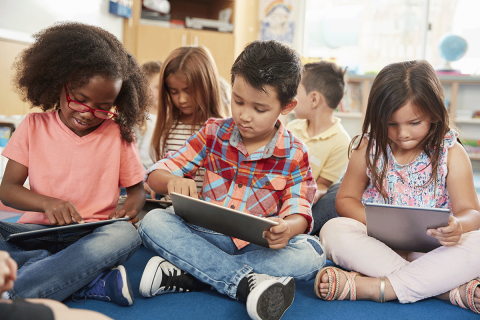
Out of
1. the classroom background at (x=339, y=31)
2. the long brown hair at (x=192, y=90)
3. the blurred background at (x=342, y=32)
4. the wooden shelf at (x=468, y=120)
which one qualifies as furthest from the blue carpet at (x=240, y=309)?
the wooden shelf at (x=468, y=120)

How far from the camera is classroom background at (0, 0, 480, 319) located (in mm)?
3174

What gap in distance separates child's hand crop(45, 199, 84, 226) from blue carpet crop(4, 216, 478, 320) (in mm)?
184

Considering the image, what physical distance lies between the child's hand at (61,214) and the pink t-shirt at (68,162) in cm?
14

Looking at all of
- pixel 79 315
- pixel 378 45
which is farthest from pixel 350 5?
pixel 79 315

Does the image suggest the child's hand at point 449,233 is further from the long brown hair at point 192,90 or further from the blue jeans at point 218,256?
the long brown hair at point 192,90

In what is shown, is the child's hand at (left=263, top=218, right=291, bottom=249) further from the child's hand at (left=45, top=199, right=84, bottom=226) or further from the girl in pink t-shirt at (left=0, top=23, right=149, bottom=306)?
the child's hand at (left=45, top=199, right=84, bottom=226)

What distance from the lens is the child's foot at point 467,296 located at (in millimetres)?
999

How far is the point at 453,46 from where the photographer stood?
10.9 feet

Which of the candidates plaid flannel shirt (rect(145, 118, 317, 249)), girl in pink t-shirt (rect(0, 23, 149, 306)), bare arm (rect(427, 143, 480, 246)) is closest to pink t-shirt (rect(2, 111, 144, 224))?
girl in pink t-shirt (rect(0, 23, 149, 306))

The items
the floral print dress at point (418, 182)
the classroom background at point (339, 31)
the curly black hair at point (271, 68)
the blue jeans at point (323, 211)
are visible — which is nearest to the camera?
the curly black hair at point (271, 68)

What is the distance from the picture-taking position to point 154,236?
1.07 meters

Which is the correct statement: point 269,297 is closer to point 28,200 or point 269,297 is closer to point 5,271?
point 5,271

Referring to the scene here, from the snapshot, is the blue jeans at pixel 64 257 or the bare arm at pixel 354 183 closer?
the blue jeans at pixel 64 257

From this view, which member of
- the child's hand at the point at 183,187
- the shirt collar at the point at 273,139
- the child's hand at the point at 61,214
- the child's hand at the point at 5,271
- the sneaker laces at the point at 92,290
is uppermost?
the shirt collar at the point at 273,139
